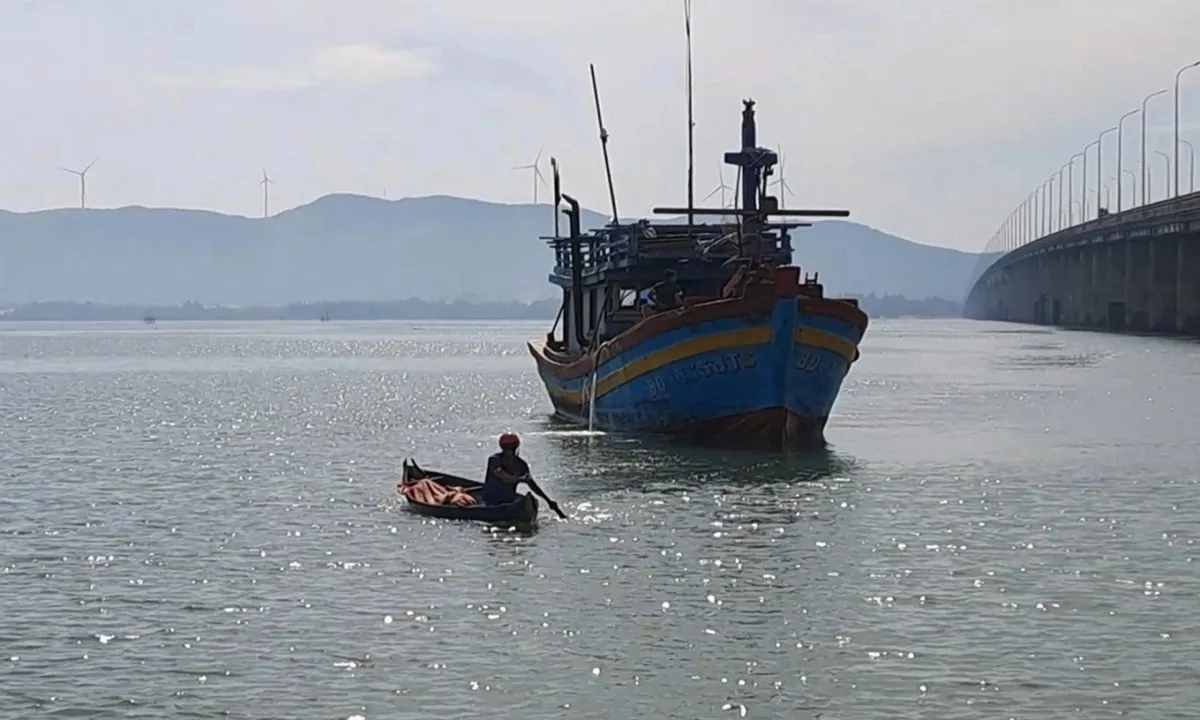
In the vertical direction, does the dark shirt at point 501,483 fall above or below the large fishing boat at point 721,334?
below

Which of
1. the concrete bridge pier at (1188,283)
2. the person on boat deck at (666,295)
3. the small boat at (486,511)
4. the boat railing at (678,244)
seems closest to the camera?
the small boat at (486,511)

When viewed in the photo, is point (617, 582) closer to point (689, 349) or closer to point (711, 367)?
point (689, 349)

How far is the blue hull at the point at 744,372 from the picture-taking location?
3947 centimetres

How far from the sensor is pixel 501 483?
99.3 feet

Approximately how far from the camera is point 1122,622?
22.2 meters

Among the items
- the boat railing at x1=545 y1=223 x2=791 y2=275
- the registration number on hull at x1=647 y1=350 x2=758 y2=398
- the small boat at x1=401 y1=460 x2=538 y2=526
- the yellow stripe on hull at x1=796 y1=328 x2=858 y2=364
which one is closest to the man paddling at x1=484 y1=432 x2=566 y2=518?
the small boat at x1=401 y1=460 x2=538 y2=526

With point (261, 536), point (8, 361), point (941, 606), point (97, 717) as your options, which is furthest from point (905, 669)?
point (8, 361)

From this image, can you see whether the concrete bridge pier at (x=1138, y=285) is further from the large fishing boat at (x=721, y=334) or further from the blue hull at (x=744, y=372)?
the blue hull at (x=744, y=372)

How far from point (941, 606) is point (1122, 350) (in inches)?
4021

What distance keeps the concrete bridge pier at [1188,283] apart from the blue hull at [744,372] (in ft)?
334

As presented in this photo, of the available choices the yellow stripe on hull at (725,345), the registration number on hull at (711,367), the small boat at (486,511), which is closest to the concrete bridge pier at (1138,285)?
the yellow stripe on hull at (725,345)

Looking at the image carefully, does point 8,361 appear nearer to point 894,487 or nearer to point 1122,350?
point 1122,350

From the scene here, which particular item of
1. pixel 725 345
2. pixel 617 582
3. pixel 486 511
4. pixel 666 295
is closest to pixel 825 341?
pixel 725 345

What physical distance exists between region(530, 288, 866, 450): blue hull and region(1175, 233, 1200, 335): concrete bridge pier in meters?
102
